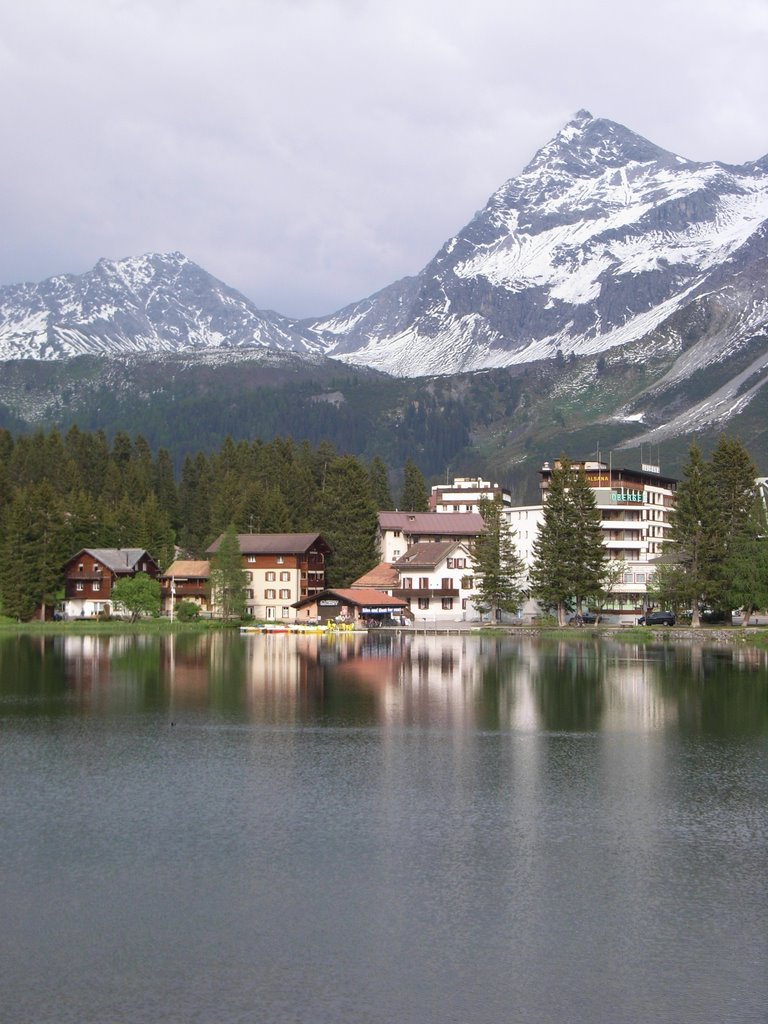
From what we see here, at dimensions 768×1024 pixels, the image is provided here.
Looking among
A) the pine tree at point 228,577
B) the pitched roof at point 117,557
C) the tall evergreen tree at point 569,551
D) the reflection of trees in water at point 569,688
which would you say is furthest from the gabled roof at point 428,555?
the reflection of trees in water at point 569,688

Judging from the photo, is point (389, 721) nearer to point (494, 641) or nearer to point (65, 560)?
point (494, 641)

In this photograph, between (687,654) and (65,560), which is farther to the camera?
(65,560)

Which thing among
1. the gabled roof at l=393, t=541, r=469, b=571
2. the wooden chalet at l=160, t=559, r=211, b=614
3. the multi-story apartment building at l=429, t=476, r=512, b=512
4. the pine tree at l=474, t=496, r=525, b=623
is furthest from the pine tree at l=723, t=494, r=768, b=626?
the multi-story apartment building at l=429, t=476, r=512, b=512

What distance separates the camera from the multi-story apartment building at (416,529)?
150000 mm

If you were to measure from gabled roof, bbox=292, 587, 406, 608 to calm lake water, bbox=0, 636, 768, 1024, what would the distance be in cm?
6902

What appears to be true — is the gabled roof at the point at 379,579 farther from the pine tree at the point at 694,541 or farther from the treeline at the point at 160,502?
the pine tree at the point at 694,541

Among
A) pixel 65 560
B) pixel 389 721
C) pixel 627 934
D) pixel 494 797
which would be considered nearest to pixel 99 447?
pixel 65 560

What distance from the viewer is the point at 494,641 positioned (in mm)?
108875

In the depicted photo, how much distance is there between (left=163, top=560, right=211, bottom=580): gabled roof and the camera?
13775cm

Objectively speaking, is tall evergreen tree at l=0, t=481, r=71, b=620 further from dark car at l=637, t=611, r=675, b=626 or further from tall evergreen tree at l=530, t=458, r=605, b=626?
dark car at l=637, t=611, r=675, b=626

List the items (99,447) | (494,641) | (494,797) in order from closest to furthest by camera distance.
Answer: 1. (494,797)
2. (494,641)
3. (99,447)

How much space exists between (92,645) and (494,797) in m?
A: 70.4

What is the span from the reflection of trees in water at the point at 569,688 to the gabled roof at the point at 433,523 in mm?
52486

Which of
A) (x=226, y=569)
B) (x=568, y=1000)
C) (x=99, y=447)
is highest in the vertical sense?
(x=99, y=447)
